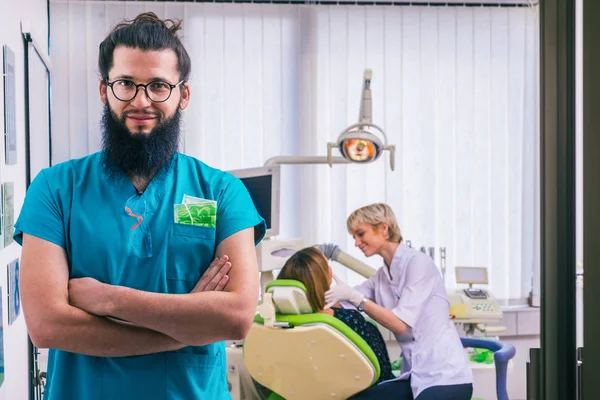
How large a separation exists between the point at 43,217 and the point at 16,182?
4.09ft

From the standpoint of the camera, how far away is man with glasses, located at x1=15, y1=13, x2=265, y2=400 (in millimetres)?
1418

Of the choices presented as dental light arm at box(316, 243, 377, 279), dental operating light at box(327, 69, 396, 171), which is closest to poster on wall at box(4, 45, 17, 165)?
dental operating light at box(327, 69, 396, 171)

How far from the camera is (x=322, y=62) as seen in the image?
4.33 metres

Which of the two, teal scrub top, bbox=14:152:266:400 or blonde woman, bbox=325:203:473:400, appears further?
blonde woman, bbox=325:203:473:400

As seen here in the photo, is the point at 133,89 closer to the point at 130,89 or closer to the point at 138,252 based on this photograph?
the point at 130,89

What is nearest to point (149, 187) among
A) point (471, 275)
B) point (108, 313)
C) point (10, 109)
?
point (108, 313)

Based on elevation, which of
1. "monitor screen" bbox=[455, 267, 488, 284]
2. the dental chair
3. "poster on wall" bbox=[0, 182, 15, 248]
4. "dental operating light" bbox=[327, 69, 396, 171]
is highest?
"dental operating light" bbox=[327, 69, 396, 171]

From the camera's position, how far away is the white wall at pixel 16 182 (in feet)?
7.66

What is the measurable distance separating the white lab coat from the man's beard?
5.68 ft

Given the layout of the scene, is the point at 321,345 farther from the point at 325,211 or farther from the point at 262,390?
the point at 325,211

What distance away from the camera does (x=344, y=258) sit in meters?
3.47

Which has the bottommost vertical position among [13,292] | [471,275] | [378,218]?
[471,275]

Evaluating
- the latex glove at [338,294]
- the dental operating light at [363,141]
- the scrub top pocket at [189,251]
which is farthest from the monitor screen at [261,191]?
the scrub top pocket at [189,251]

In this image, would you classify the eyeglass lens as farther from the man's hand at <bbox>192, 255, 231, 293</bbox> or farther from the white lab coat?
the white lab coat
